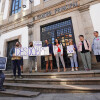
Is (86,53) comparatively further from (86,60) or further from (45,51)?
(45,51)

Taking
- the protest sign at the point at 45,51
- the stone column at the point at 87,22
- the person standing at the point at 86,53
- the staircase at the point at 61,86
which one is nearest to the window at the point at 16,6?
the protest sign at the point at 45,51

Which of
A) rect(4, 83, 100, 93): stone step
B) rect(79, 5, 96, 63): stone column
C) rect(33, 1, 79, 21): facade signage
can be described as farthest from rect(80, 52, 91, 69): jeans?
rect(33, 1, 79, 21): facade signage

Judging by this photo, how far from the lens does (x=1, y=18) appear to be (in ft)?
31.7

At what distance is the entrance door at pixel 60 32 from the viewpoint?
239 inches

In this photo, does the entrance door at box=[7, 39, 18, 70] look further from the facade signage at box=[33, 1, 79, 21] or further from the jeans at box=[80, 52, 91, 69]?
the jeans at box=[80, 52, 91, 69]

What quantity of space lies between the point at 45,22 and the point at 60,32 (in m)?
1.63

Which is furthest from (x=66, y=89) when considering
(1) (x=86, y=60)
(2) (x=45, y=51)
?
(2) (x=45, y=51)

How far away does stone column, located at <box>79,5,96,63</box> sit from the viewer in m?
5.26

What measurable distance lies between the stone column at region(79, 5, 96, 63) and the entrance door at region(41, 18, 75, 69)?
3.06ft

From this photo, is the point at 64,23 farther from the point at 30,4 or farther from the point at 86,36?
the point at 30,4

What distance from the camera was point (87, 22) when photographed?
Answer: 18.1ft

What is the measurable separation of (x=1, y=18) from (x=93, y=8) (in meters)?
9.61

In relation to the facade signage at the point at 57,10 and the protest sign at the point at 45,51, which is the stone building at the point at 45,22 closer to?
the facade signage at the point at 57,10

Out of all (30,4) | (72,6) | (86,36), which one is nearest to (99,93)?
(86,36)
